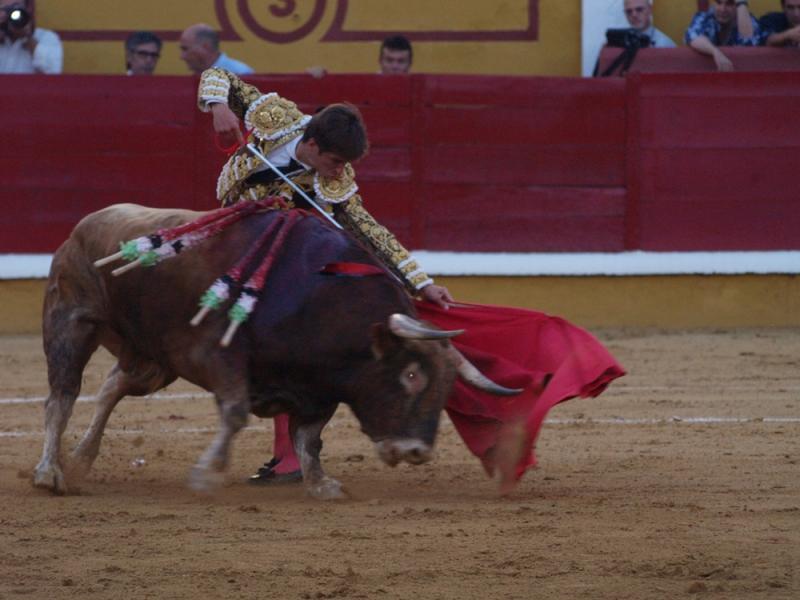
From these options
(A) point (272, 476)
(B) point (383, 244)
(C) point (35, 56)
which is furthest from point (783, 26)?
(A) point (272, 476)

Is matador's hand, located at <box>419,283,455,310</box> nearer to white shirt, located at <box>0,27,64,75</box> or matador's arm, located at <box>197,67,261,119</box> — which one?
matador's arm, located at <box>197,67,261,119</box>

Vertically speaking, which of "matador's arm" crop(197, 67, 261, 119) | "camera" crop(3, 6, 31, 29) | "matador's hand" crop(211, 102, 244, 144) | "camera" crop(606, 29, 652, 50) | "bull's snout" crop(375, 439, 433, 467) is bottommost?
"bull's snout" crop(375, 439, 433, 467)

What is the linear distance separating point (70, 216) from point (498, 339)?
424 cm

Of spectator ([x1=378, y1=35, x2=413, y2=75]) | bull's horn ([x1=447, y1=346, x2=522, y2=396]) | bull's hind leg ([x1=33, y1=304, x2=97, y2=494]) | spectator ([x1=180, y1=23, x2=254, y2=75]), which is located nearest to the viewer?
bull's horn ([x1=447, y1=346, x2=522, y2=396])

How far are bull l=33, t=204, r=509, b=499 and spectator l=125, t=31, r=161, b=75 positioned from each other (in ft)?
12.8

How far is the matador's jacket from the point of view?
448 cm

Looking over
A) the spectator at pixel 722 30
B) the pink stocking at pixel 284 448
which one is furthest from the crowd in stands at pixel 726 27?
the pink stocking at pixel 284 448

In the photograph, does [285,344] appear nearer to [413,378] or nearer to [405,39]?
[413,378]

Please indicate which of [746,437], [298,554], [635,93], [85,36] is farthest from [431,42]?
[298,554]

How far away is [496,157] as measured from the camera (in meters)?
8.33

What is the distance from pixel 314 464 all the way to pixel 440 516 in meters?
0.45

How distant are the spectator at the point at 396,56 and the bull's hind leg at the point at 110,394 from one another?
150 inches

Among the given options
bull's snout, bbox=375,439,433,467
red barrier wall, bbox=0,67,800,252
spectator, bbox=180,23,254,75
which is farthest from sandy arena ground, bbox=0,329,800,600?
red barrier wall, bbox=0,67,800,252

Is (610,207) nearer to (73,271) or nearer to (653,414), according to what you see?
(653,414)
